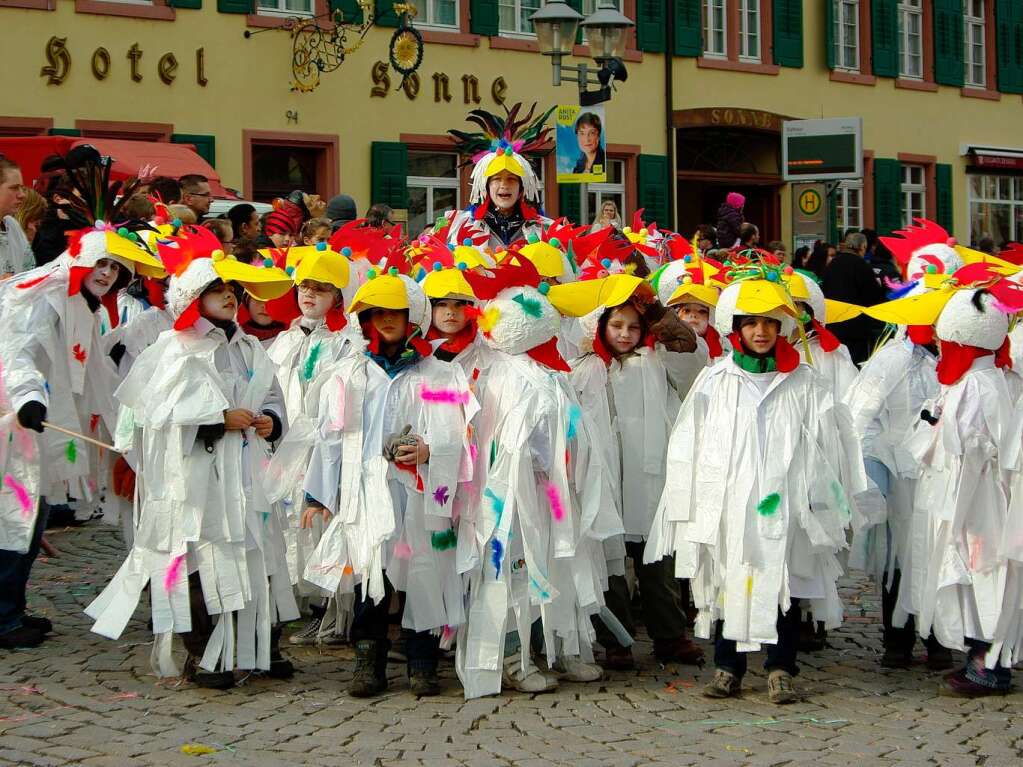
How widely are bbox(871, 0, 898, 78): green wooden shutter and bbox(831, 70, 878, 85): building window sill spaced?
207 mm

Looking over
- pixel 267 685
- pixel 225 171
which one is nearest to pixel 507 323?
pixel 267 685

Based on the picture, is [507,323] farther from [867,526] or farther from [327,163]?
[327,163]

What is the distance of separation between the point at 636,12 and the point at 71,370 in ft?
55.6

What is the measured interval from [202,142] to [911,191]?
14095 millimetres

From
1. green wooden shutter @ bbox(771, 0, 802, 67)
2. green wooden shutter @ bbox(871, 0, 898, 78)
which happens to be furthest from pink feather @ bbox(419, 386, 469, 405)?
green wooden shutter @ bbox(871, 0, 898, 78)

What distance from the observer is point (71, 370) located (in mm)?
7801

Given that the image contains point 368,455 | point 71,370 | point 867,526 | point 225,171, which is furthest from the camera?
point 225,171

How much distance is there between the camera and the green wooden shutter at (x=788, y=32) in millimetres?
25578

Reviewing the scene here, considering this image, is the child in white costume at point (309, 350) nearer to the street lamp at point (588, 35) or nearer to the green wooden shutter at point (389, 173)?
the street lamp at point (588, 35)

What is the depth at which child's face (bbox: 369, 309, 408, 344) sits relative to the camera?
677cm

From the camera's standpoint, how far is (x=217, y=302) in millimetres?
6855

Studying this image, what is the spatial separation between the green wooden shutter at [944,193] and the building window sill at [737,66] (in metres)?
4.31

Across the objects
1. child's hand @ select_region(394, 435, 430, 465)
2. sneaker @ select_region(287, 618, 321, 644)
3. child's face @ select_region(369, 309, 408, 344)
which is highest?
child's face @ select_region(369, 309, 408, 344)

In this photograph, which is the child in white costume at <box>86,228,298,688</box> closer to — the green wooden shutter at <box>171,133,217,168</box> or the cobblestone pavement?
the cobblestone pavement
